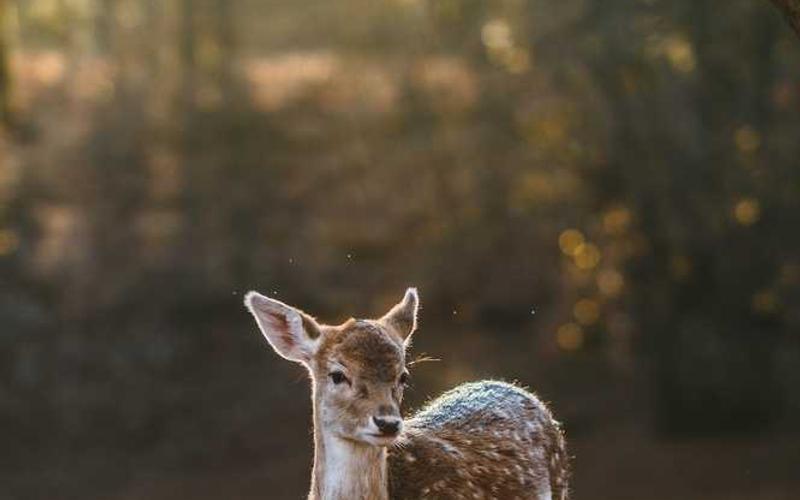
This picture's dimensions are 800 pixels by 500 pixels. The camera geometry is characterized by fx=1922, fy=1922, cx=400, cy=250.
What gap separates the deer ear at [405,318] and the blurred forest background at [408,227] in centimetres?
1436

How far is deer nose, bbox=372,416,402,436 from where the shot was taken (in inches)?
385

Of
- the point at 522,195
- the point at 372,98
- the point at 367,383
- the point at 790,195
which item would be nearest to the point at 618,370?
the point at 522,195

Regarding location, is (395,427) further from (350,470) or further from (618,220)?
(618,220)

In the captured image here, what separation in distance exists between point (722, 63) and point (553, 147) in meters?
3.01

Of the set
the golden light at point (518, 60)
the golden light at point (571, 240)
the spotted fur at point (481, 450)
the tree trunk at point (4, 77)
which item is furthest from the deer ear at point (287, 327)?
the tree trunk at point (4, 77)

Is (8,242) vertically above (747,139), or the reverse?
(747,139)

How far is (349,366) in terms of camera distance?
33.6 ft

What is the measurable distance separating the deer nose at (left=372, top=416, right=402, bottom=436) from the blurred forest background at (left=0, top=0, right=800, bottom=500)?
1580cm

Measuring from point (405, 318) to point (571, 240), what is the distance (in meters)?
17.5

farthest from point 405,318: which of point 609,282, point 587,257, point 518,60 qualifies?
point 609,282

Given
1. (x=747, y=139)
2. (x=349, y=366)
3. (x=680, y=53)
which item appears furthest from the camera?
(x=747, y=139)

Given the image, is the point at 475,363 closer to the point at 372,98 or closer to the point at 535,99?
the point at 535,99

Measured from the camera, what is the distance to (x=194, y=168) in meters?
33.0

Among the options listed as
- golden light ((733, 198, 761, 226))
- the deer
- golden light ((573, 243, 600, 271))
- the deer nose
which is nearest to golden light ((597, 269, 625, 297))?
golden light ((573, 243, 600, 271))
